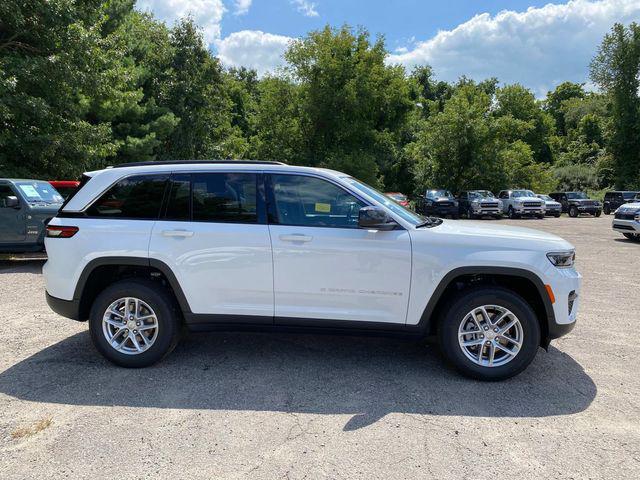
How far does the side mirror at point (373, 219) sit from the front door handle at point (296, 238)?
0.47 metres

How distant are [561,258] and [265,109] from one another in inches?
1327

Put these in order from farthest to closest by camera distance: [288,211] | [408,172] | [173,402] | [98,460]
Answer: [408,172]
[288,211]
[173,402]
[98,460]

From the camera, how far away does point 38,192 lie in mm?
10453

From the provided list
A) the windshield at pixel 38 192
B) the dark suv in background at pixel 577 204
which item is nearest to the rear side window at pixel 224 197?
the windshield at pixel 38 192

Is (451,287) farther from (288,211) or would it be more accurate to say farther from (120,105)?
(120,105)

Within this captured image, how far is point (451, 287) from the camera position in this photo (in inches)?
169

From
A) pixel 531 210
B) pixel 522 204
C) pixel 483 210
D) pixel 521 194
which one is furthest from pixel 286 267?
pixel 521 194

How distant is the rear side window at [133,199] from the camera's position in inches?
175

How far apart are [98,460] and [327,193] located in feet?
8.79

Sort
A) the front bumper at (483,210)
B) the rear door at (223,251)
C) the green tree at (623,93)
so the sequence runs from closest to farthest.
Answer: the rear door at (223,251) < the front bumper at (483,210) < the green tree at (623,93)

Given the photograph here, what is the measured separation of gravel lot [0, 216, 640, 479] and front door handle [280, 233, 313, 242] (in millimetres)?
1223

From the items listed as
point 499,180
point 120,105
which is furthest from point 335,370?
point 499,180

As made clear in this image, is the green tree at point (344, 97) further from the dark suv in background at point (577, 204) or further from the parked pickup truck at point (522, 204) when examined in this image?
the dark suv in background at point (577, 204)

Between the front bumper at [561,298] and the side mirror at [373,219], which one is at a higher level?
the side mirror at [373,219]
